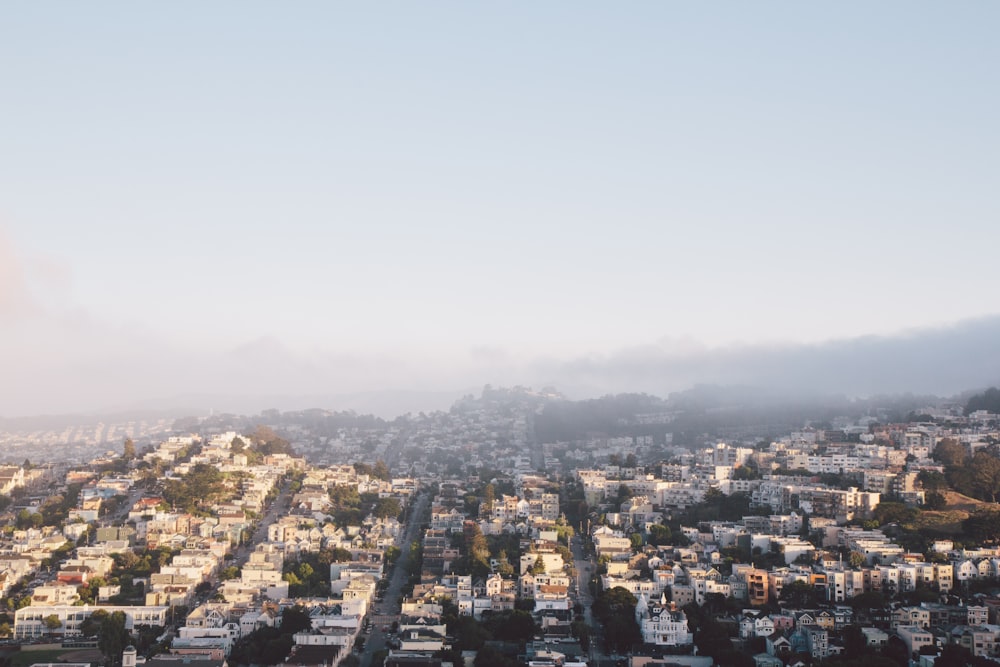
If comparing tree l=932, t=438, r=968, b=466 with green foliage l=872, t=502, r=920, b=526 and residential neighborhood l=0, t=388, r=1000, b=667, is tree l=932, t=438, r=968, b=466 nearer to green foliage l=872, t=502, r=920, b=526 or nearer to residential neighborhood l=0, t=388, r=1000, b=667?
residential neighborhood l=0, t=388, r=1000, b=667

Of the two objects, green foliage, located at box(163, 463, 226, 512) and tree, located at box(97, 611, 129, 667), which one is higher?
green foliage, located at box(163, 463, 226, 512)

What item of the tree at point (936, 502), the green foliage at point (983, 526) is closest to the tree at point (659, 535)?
the tree at point (936, 502)

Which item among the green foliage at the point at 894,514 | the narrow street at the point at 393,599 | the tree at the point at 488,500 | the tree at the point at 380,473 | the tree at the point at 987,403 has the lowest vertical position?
the narrow street at the point at 393,599

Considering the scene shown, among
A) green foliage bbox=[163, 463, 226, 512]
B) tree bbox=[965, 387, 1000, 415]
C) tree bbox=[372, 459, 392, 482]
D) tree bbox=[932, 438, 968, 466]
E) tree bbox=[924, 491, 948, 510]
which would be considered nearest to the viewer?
tree bbox=[924, 491, 948, 510]

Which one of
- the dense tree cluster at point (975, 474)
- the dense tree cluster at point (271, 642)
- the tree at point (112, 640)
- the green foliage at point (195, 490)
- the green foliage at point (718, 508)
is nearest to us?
the dense tree cluster at point (271, 642)

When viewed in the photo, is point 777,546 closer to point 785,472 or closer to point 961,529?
point 961,529

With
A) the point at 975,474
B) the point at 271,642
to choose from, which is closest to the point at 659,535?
the point at 975,474

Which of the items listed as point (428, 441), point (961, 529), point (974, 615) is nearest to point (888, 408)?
point (428, 441)

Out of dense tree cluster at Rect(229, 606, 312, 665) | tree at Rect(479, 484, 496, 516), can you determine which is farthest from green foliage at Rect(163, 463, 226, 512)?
dense tree cluster at Rect(229, 606, 312, 665)

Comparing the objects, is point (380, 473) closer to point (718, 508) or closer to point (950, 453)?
point (718, 508)

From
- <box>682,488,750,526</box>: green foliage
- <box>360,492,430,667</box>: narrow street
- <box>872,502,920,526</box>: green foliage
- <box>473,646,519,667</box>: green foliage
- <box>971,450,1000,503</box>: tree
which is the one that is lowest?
<box>360,492,430,667</box>: narrow street

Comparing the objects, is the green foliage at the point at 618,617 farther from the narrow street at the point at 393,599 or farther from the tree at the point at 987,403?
the tree at the point at 987,403
